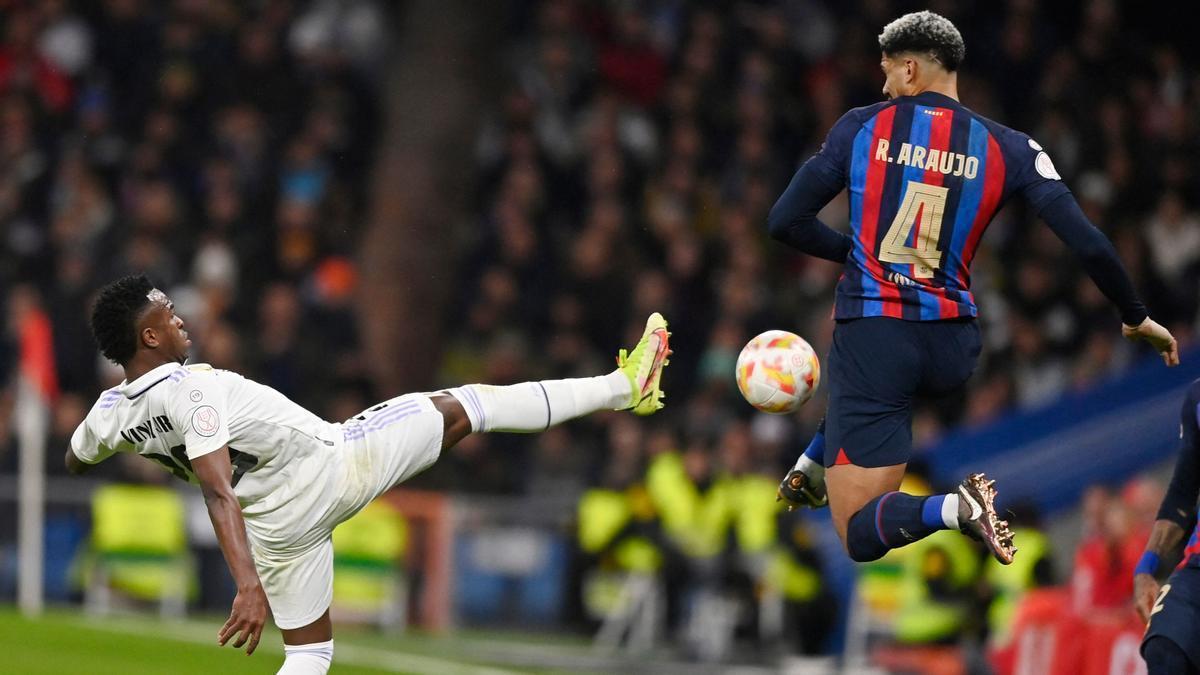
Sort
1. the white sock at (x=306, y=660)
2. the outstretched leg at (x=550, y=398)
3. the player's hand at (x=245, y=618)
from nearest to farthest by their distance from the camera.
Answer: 1. the player's hand at (x=245, y=618)
2. the white sock at (x=306, y=660)
3. the outstretched leg at (x=550, y=398)

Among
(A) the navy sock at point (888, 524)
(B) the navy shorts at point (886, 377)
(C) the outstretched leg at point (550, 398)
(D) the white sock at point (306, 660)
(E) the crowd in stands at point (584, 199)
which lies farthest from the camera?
(E) the crowd in stands at point (584, 199)

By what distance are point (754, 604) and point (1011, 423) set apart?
2.44 meters

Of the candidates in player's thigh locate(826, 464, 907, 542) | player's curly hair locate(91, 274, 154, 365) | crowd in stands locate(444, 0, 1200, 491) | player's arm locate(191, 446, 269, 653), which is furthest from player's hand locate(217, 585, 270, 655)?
crowd in stands locate(444, 0, 1200, 491)

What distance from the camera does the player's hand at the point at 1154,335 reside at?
763 cm

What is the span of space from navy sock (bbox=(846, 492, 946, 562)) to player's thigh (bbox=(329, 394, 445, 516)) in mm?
1685

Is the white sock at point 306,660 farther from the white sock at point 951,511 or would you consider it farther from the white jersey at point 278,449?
the white sock at point 951,511

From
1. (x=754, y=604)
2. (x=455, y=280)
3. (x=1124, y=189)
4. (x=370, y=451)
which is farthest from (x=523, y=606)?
(x=370, y=451)

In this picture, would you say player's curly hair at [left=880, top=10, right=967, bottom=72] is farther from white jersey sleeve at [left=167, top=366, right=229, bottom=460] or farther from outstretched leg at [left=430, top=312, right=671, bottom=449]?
white jersey sleeve at [left=167, top=366, right=229, bottom=460]

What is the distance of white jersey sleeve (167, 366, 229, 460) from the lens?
24.1ft

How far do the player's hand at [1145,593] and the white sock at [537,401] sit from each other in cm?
216

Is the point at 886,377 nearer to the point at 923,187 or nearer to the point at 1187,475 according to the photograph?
the point at 923,187

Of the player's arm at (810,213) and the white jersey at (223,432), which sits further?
the player's arm at (810,213)

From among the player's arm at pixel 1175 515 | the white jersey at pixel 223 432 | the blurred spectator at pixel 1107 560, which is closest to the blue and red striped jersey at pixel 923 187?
the player's arm at pixel 1175 515

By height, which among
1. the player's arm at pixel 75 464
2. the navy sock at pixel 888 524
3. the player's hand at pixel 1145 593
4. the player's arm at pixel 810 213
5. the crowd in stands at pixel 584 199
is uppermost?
the crowd in stands at pixel 584 199
